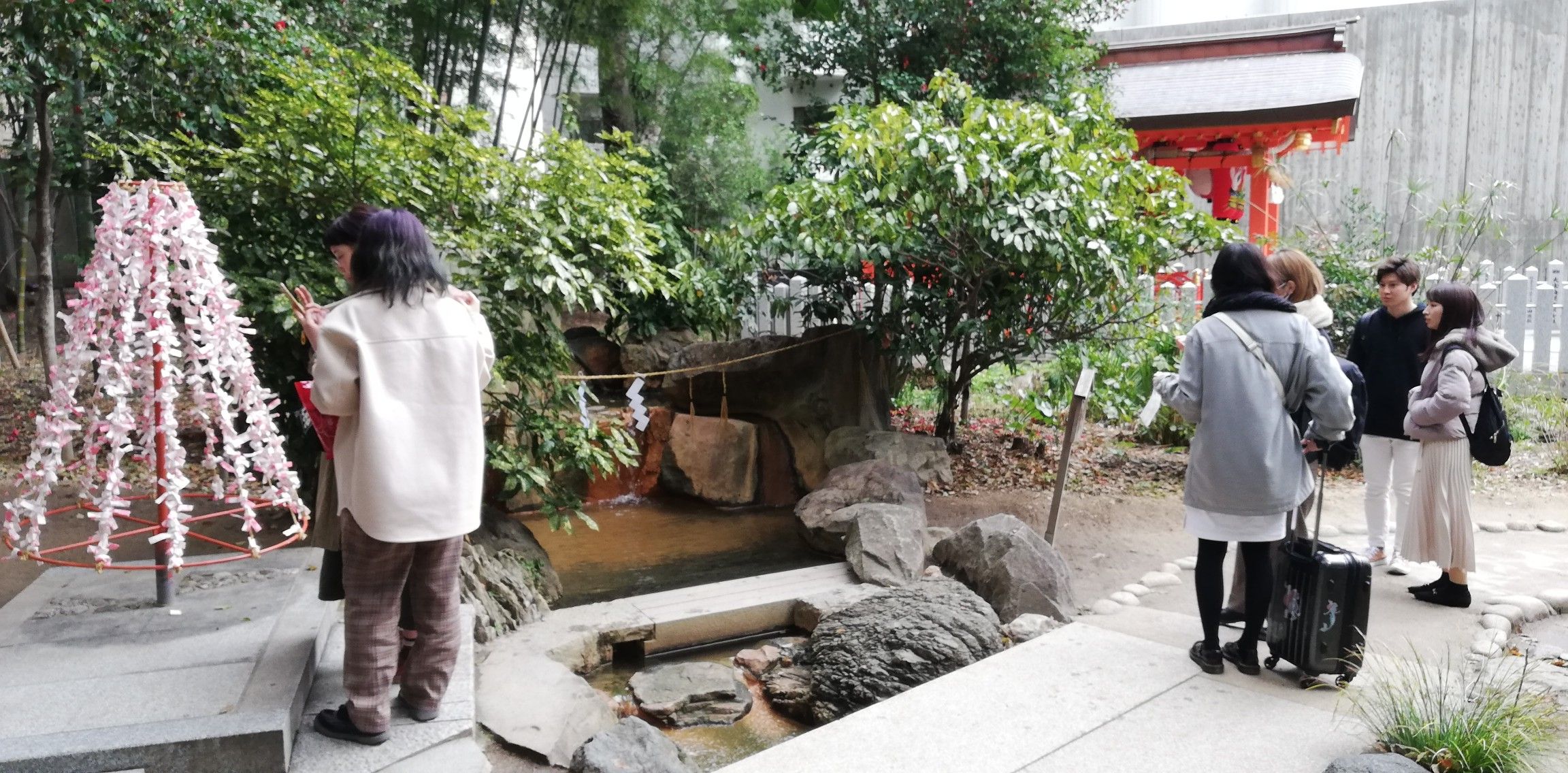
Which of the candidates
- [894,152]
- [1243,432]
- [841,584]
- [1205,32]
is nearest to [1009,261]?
[894,152]

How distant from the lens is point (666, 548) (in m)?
6.61

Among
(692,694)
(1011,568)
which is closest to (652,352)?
(1011,568)

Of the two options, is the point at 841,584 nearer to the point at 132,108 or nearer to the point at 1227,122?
the point at 132,108

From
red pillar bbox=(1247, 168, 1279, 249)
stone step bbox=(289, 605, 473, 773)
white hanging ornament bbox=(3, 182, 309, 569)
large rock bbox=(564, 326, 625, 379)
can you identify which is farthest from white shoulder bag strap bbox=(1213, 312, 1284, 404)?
red pillar bbox=(1247, 168, 1279, 249)

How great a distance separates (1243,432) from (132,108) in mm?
5898

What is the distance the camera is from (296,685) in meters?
2.80

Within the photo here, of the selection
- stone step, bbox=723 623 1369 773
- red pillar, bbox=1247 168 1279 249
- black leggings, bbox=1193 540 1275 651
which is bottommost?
stone step, bbox=723 623 1369 773

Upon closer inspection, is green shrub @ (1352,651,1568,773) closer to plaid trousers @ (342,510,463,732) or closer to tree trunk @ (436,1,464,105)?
plaid trousers @ (342,510,463,732)

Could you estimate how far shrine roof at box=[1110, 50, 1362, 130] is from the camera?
31.5 ft

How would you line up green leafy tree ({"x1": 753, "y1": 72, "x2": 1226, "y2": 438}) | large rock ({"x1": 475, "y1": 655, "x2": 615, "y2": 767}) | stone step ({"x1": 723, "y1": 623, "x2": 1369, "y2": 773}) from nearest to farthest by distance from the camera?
1. stone step ({"x1": 723, "y1": 623, "x2": 1369, "y2": 773})
2. large rock ({"x1": 475, "y1": 655, "x2": 615, "y2": 767})
3. green leafy tree ({"x1": 753, "y1": 72, "x2": 1226, "y2": 438})

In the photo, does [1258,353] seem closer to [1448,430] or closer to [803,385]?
[1448,430]

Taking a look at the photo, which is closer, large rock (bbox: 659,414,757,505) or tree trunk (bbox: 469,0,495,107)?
large rock (bbox: 659,414,757,505)

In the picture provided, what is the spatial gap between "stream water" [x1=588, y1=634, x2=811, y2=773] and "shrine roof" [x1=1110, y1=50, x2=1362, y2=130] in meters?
7.28

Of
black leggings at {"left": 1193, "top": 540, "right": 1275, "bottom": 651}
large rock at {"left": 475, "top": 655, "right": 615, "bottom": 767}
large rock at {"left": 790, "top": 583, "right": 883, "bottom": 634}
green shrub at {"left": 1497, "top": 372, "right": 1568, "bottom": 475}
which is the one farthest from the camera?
green shrub at {"left": 1497, "top": 372, "right": 1568, "bottom": 475}
